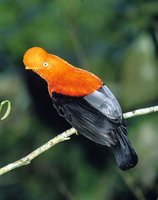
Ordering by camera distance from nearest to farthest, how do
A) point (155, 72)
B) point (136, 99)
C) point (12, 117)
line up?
point (136, 99)
point (155, 72)
point (12, 117)

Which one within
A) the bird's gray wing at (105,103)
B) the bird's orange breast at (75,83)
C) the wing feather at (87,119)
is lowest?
the wing feather at (87,119)

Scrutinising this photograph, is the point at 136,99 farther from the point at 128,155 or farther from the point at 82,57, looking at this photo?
the point at 128,155

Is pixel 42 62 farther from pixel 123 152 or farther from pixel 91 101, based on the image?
pixel 123 152

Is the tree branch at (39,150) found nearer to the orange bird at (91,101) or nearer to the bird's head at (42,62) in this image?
the orange bird at (91,101)

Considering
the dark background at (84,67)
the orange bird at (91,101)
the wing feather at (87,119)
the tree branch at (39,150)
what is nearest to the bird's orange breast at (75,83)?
the orange bird at (91,101)

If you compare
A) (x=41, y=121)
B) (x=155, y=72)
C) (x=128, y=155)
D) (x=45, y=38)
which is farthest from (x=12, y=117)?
(x=128, y=155)

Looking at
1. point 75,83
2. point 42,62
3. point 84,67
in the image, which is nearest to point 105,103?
point 75,83

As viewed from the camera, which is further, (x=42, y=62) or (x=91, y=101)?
(x=91, y=101)

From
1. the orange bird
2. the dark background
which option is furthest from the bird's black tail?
the dark background
